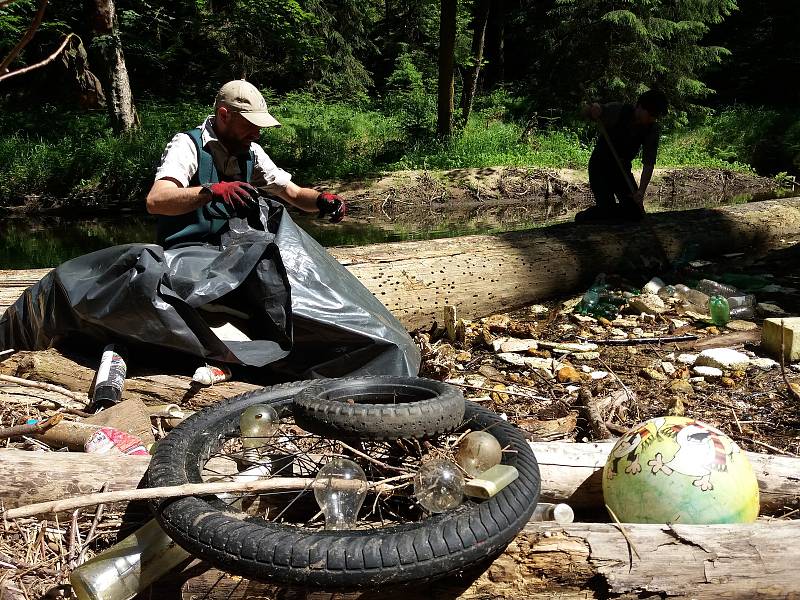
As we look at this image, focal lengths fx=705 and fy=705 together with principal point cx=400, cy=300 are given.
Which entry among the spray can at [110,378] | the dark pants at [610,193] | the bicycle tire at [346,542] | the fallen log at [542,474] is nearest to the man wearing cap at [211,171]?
the spray can at [110,378]

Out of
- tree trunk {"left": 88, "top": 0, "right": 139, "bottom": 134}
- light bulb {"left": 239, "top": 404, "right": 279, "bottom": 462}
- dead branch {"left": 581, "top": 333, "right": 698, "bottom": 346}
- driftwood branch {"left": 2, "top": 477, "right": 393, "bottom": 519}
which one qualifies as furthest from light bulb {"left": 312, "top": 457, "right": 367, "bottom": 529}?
tree trunk {"left": 88, "top": 0, "right": 139, "bottom": 134}

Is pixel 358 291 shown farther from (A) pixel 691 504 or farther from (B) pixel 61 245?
(B) pixel 61 245

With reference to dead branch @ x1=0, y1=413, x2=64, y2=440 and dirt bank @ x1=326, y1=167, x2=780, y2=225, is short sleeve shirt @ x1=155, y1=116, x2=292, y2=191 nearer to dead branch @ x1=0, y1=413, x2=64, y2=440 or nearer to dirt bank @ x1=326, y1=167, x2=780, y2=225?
dead branch @ x1=0, y1=413, x2=64, y2=440

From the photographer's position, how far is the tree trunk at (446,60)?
15789 millimetres

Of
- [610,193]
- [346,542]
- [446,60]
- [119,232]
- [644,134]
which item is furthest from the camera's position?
[446,60]

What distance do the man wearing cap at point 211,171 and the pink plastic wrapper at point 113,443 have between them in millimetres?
1205

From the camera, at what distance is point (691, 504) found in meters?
2.09

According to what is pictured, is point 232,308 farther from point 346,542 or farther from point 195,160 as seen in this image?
point 346,542

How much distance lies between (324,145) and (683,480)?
16.3 m

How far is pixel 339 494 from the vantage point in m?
1.94

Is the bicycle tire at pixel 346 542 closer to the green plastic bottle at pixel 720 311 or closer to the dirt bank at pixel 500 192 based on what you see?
the green plastic bottle at pixel 720 311

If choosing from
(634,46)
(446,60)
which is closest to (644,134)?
(446,60)

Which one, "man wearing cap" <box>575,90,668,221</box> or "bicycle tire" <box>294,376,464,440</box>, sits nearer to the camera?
"bicycle tire" <box>294,376,464,440</box>

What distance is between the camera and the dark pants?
7.05m
